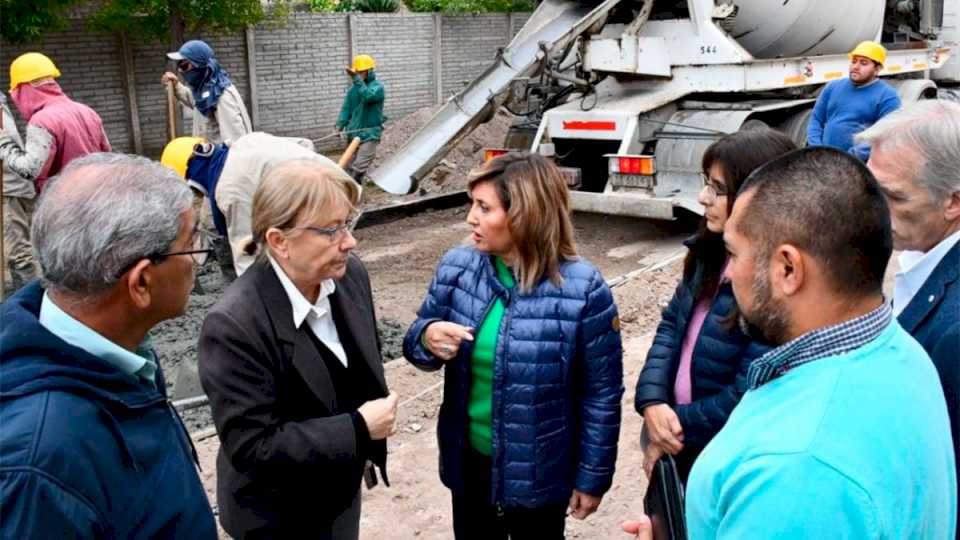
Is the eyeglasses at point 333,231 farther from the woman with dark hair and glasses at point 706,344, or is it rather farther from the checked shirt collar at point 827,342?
the checked shirt collar at point 827,342

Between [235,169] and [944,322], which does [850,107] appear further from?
[944,322]

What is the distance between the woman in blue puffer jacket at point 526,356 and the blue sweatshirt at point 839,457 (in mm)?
1175

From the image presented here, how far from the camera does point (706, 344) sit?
263cm

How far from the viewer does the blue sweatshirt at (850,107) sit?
7.41 m

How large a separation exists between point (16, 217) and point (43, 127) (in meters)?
0.97

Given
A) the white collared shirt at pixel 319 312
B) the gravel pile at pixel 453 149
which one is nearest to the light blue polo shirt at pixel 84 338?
the white collared shirt at pixel 319 312

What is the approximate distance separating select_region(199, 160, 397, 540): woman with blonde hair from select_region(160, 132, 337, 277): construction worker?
194 cm

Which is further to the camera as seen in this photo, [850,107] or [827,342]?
[850,107]

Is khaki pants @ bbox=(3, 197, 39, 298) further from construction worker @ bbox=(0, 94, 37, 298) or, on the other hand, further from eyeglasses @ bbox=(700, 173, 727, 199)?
eyeglasses @ bbox=(700, 173, 727, 199)

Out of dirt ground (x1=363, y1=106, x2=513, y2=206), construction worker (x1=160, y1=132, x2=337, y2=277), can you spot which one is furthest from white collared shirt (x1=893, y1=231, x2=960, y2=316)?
dirt ground (x1=363, y1=106, x2=513, y2=206)

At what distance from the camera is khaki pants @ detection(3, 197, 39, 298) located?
6566 millimetres

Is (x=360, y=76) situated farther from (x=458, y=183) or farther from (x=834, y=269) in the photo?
(x=834, y=269)

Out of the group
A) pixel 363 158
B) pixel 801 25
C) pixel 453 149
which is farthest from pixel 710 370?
pixel 363 158

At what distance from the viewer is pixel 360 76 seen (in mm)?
11047
